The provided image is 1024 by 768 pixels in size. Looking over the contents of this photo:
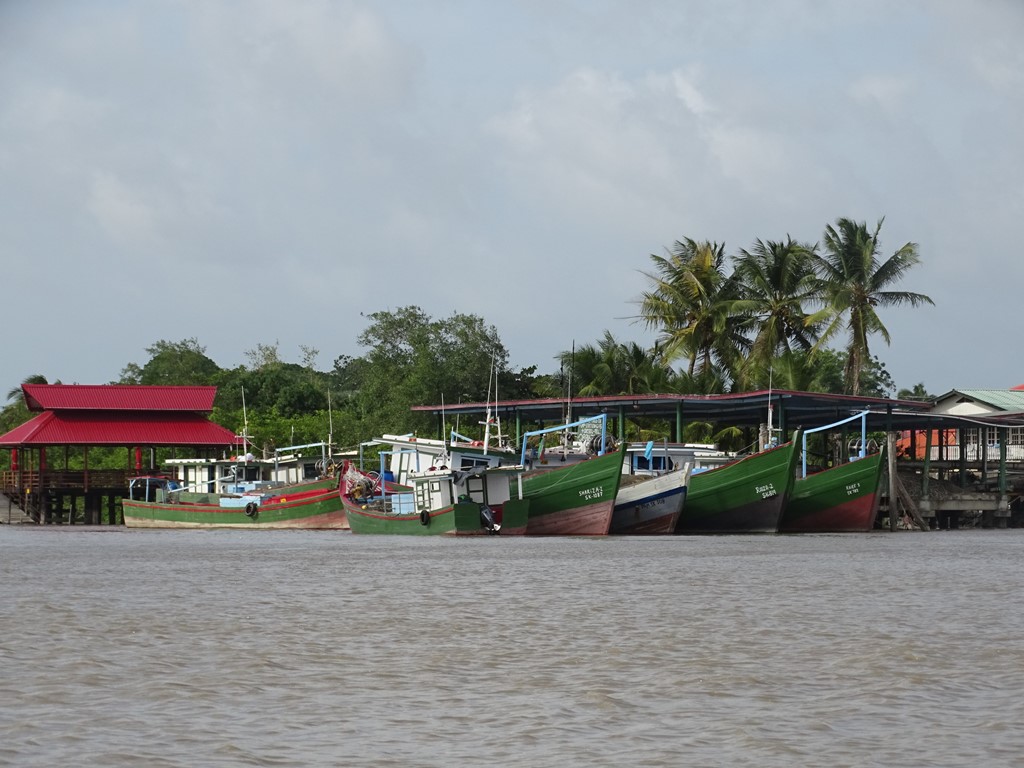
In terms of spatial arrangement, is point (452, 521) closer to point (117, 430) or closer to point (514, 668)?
point (117, 430)

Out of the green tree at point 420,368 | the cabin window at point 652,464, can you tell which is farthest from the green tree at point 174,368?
the cabin window at point 652,464

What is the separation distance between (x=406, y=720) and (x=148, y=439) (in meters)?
50.6

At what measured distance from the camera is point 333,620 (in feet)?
52.6

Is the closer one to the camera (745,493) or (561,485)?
(561,485)

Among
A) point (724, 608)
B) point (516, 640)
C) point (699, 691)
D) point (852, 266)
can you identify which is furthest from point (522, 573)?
point (852, 266)

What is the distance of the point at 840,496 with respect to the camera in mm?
42750

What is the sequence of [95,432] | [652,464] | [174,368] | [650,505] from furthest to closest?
1. [174,368]
2. [95,432]
3. [652,464]
4. [650,505]

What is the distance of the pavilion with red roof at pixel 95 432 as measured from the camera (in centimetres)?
5800

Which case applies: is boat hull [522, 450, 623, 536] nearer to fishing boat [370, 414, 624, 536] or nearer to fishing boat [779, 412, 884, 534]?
fishing boat [370, 414, 624, 536]

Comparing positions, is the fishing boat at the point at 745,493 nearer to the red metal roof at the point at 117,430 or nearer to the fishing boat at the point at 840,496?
the fishing boat at the point at 840,496

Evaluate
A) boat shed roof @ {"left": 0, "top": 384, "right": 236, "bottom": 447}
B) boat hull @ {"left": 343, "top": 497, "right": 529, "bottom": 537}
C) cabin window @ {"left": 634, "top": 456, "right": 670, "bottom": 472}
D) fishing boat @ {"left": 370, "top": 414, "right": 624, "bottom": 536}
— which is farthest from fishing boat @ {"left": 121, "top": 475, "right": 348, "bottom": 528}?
cabin window @ {"left": 634, "top": 456, "right": 670, "bottom": 472}

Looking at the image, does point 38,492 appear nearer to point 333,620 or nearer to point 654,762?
point 333,620

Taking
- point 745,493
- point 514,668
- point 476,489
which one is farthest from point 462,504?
point 514,668

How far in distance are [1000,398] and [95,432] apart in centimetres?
3675
